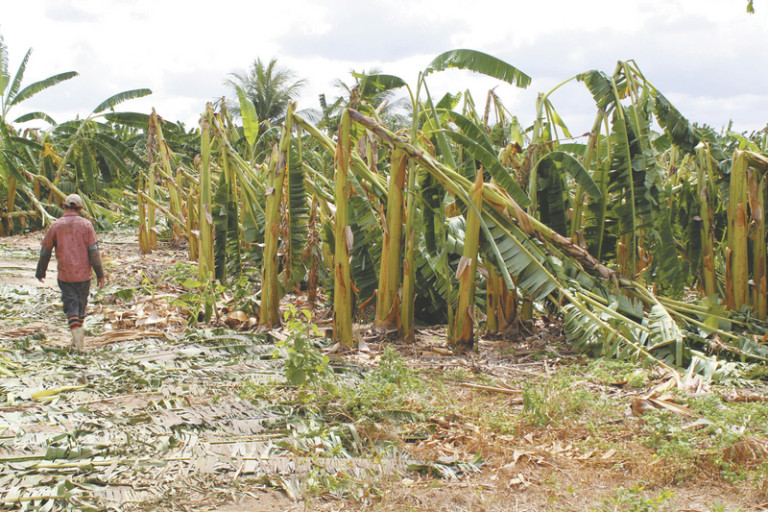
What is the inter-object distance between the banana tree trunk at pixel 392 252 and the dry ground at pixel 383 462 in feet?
1.95

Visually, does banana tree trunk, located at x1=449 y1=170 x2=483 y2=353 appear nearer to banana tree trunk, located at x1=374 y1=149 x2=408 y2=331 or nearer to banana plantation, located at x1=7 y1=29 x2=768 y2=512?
banana plantation, located at x1=7 y1=29 x2=768 y2=512

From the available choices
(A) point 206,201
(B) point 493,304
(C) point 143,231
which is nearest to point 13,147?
(C) point 143,231

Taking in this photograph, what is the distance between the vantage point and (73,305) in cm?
604

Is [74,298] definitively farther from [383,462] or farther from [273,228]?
[383,462]

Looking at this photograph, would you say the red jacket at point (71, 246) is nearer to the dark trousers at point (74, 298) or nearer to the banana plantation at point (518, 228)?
the dark trousers at point (74, 298)

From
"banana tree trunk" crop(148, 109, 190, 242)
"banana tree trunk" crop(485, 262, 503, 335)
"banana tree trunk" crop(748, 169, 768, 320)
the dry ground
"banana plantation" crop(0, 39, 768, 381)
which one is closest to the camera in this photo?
the dry ground

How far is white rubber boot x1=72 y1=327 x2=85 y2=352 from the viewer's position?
19.2 feet

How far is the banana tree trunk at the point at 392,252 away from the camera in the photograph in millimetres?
6008

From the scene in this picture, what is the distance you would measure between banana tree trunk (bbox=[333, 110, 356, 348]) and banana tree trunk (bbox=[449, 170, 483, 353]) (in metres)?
1.04

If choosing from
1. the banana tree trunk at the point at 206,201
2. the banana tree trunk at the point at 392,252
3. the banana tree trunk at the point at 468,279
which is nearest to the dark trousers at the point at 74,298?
the banana tree trunk at the point at 206,201

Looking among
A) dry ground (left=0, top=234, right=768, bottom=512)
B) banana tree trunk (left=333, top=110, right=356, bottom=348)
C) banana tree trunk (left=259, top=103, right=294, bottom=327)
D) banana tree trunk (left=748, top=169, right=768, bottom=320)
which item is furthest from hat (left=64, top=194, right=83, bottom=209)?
banana tree trunk (left=748, top=169, right=768, bottom=320)

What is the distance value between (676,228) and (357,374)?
4.81 m

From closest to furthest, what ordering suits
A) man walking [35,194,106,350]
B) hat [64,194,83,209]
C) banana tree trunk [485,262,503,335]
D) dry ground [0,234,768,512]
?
1. dry ground [0,234,768,512]
2. man walking [35,194,106,350]
3. hat [64,194,83,209]
4. banana tree trunk [485,262,503,335]

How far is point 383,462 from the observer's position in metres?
3.57
